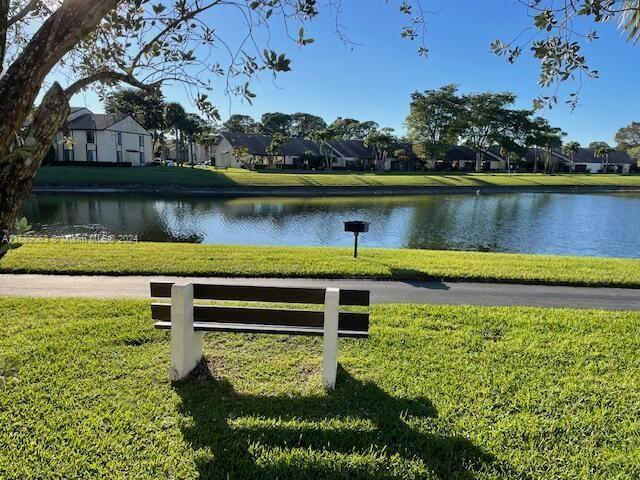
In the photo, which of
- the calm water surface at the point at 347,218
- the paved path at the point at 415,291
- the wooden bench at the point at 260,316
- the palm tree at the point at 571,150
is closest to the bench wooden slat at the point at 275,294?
the wooden bench at the point at 260,316

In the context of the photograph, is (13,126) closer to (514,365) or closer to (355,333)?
(355,333)

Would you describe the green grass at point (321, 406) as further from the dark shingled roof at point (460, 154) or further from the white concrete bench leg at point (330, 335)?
the dark shingled roof at point (460, 154)

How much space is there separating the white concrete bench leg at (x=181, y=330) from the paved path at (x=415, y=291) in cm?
359

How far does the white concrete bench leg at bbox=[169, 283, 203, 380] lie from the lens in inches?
153

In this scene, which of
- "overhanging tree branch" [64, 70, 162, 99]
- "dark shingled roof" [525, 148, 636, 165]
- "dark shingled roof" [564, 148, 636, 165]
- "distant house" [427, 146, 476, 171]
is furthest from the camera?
"dark shingled roof" [564, 148, 636, 165]

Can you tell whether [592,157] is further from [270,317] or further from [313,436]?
[313,436]

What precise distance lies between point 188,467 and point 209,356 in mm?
1792

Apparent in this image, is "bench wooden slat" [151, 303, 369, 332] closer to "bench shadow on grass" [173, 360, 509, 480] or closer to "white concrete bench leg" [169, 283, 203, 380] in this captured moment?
Result: "white concrete bench leg" [169, 283, 203, 380]

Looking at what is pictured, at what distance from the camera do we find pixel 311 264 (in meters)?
9.58

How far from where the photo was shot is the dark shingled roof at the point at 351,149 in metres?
73.6

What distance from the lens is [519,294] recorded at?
25.4ft

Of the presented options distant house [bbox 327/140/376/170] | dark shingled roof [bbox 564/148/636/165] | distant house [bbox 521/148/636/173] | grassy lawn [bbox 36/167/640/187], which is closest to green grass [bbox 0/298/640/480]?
grassy lawn [bbox 36/167/640/187]

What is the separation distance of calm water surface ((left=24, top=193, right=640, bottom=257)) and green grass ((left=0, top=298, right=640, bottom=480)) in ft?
41.1

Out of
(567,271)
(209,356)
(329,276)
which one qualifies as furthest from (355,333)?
(567,271)
